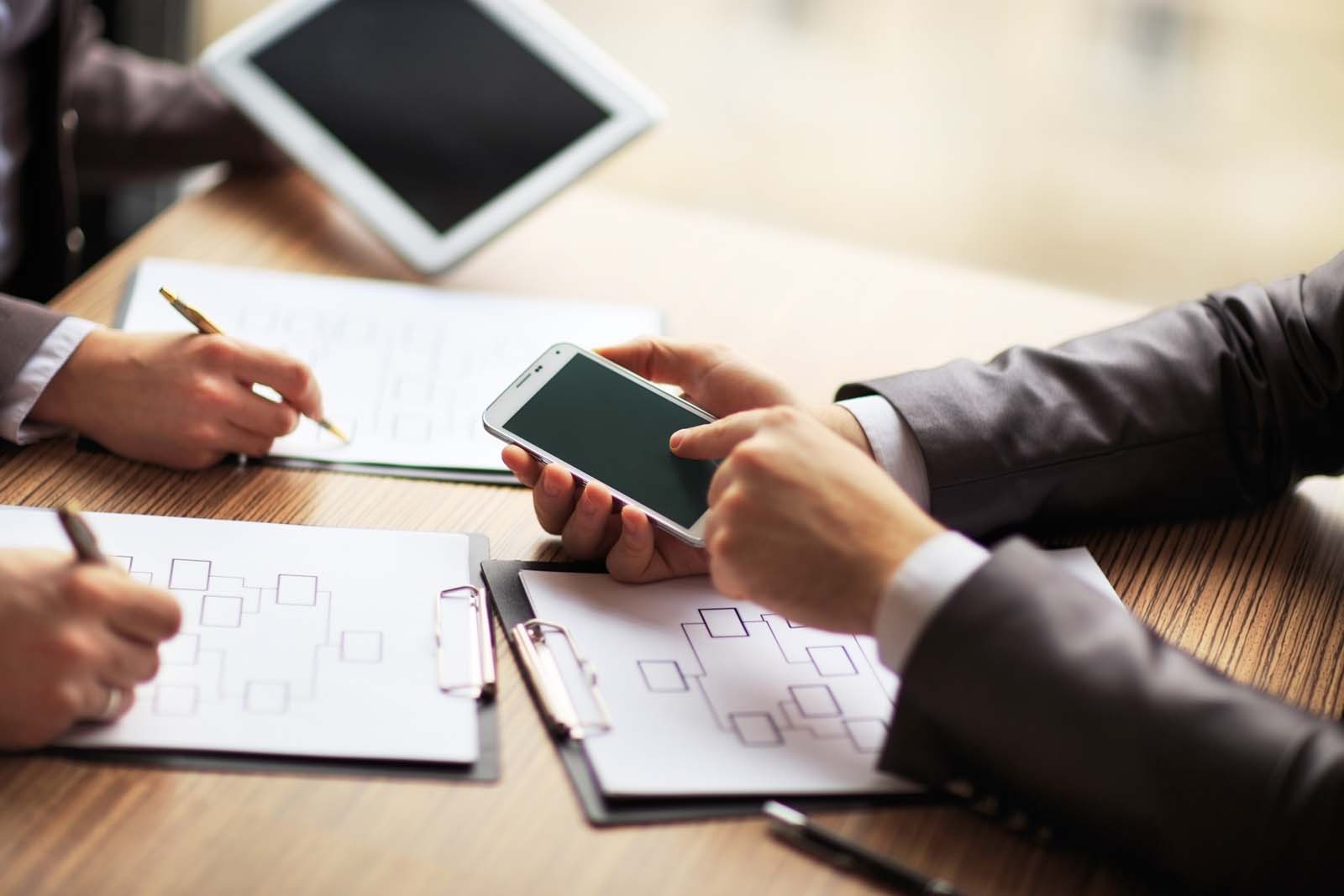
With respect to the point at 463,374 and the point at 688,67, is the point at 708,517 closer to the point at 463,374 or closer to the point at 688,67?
the point at 463,374

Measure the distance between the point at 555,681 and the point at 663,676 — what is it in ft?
0.20

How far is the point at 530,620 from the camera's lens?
0.72 metres

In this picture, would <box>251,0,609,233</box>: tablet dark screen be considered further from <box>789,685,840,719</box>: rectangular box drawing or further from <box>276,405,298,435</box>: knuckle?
<box>789,685,840,719</box>: rectangular box drawing

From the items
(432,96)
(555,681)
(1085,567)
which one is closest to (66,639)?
(555,681)

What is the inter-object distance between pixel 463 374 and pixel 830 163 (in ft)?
6.14

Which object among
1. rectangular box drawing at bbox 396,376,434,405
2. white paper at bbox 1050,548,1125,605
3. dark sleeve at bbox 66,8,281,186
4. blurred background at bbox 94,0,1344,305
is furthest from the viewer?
blurred background at bbox 94,0,1344,305

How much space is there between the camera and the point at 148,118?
1.29 meters

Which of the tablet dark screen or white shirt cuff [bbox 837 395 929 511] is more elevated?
the tablet dark screen

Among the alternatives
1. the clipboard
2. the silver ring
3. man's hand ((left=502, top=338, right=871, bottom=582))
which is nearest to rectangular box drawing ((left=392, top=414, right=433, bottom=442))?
man's hand ((left=502, top=338, right=871, bottom=582))

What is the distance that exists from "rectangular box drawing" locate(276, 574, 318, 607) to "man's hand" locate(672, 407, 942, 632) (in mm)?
232

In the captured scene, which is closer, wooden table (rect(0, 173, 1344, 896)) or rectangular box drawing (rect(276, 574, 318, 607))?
wooden table (rect(0, 173, 1344, 896))

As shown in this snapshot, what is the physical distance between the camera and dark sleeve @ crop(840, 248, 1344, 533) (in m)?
0.85

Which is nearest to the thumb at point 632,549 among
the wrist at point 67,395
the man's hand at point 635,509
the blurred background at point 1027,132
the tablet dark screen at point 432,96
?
the man's hand at point 635,509

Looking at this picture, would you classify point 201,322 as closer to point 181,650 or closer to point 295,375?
point 295,375
